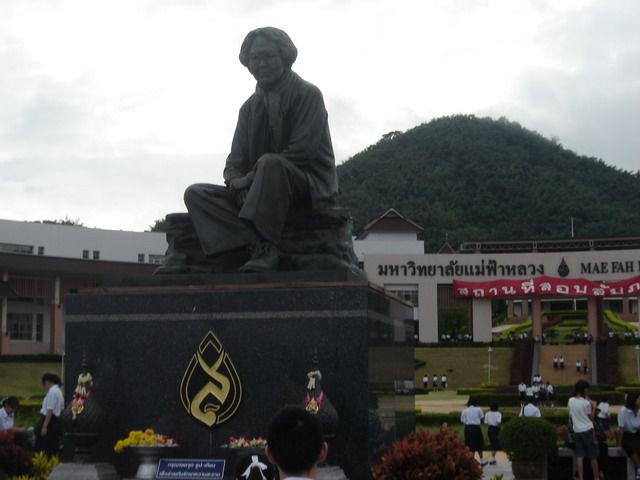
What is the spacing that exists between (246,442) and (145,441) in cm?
80

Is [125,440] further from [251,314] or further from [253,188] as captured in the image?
[253,188]

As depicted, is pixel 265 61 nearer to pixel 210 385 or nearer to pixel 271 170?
pixel 271 170

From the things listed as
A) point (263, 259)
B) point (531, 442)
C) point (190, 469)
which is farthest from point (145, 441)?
point (531, 442)

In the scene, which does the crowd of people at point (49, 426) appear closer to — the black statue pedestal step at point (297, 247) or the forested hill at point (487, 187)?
the black statue pedestal step at point (297, 247)

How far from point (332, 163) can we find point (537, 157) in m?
98.3

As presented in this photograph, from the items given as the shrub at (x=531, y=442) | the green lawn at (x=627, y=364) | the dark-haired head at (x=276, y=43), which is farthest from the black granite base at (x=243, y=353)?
the green lawn at (x=627, y=364)

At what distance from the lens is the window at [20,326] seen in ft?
144

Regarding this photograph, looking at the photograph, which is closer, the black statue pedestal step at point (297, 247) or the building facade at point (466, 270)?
the black statue pedestal step at point (297, 247)

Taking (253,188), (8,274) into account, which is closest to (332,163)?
(253,188)

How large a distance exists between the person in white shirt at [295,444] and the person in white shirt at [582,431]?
788 cm

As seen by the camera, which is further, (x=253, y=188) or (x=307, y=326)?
(x=253, y=188)

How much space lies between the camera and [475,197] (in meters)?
92.6

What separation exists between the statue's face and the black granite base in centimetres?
204

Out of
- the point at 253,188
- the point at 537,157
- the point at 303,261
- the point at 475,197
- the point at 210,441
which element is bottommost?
the point at 210,441
